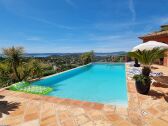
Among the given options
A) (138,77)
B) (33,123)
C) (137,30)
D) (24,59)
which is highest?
(137,30)

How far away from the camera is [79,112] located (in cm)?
429

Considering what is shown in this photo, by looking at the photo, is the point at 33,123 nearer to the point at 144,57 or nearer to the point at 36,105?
the point at 36,105

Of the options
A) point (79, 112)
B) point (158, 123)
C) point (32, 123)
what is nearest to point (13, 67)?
point (32, 123)

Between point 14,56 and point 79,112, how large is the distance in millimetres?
6460

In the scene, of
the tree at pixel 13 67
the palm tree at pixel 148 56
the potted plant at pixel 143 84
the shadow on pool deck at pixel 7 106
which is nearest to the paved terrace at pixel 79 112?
→ the shadow on pool deck at pixel 7 106

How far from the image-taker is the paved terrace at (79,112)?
368cm

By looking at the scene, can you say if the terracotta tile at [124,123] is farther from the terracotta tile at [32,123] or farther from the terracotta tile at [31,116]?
the terracotta tile at [31,116]

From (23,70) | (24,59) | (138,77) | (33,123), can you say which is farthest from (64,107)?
(24,59)

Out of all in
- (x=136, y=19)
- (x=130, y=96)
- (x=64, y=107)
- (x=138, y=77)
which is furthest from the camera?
(x=136, y=19)

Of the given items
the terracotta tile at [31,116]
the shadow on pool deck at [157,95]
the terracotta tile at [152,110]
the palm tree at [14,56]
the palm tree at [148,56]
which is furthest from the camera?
the palm tree at [14,56]

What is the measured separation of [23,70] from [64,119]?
20.9ft

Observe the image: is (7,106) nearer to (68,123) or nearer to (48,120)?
(48,120)

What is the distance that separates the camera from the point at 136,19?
18469 mm

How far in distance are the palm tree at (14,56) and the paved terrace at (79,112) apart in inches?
144
